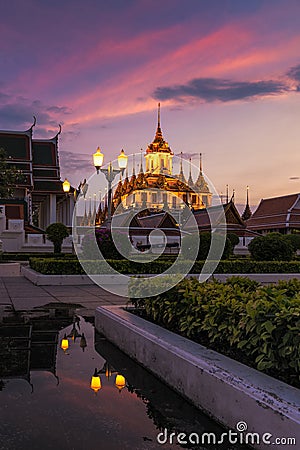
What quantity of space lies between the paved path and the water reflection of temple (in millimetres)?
461

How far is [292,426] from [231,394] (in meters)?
0.78

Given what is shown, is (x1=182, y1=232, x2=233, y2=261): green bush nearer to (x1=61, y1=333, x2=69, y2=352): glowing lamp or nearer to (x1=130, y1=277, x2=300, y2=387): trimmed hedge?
(x1=61, y1=333, x2=69, y2=352): glowing lamp

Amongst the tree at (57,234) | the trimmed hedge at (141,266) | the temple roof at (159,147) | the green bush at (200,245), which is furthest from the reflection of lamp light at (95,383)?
the temple roof at (159,147)

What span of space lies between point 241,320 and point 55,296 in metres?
8.79

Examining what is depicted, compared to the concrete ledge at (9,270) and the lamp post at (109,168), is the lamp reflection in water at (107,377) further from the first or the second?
the concrete ledge at (9,270)

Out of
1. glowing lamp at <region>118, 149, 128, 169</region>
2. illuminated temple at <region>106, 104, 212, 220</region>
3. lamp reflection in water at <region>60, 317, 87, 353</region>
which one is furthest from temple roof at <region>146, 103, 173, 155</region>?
lamp reflection in water at <region>60, 317, 87, 353</region>

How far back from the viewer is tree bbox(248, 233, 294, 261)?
20891mm

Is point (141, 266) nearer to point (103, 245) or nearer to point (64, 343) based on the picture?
point (103, 245)

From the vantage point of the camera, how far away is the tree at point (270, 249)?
68.5ft

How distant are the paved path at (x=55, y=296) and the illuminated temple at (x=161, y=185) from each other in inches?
2365

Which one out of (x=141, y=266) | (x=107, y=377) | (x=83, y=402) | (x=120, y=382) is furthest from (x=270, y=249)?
(x=83, y=402)

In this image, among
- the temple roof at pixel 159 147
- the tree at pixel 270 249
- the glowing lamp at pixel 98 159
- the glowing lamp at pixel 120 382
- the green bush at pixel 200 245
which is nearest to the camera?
the glowing lamp at pixel 120 382

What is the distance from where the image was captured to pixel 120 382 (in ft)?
18.8

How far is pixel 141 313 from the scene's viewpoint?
7.93 meters
